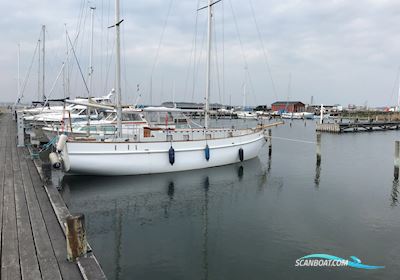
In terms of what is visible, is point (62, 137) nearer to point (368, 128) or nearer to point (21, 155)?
point (21, 155)

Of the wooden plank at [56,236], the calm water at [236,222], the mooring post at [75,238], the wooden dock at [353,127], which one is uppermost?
the wooden dock at [353,127]

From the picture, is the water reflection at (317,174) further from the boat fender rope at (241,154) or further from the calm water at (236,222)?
the boat fender rope at (241,154)

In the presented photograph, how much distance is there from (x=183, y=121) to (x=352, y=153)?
17.5m

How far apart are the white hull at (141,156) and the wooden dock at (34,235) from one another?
11.7 feet

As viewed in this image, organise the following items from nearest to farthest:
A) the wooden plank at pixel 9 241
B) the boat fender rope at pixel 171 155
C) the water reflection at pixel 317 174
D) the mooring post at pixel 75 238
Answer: the wooden plank at pixel 9 241, the mooring post at pixel 75 238, the boat fender rope at pixel 171 155, the water reflection at pixel 317 174

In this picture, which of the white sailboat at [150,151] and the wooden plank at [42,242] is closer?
the wooden plank at [42,242]

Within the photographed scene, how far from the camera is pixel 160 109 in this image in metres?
20.8

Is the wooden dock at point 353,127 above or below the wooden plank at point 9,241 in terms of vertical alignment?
above

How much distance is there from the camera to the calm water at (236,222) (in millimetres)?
8086

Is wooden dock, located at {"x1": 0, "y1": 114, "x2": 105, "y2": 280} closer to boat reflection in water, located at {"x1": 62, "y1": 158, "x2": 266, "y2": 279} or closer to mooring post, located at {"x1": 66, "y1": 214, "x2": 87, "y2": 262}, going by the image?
mooring post, located at {"x1": 66, "y1": 214, "x2": 87, "y2": 262}

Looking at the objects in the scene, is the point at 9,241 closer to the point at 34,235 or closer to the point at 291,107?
the point at 34,235

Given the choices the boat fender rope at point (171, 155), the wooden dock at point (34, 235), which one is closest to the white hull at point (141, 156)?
the boat fender rope at point (171, 155)

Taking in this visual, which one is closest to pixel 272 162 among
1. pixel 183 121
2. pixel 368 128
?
pixel 183 121

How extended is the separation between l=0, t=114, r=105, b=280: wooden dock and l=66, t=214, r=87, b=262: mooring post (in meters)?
0.14
